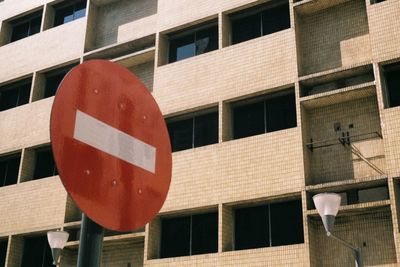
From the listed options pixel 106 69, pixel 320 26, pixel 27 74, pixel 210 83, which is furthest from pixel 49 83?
pixel 106 69

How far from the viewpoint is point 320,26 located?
14172 millimetres

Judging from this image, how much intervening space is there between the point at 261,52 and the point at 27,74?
9.48 m

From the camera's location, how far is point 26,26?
21312mm

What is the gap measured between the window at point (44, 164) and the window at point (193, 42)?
5356mm

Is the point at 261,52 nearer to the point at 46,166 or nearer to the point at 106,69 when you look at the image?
the point at 46,166

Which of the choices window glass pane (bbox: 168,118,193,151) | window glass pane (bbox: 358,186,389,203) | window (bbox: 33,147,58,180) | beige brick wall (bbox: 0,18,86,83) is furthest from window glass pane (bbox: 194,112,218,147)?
beige brick wall (bbox: 0,18,86,83)

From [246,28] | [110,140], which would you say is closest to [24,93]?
[246,28]

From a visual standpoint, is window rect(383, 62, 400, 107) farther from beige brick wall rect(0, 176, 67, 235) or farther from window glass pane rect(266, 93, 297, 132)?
beige brick wall rect(0, 176, 67, 235)

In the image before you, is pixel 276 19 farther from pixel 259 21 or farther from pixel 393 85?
Result: pixel 393 85

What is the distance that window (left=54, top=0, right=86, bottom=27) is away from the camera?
1986 centimetres

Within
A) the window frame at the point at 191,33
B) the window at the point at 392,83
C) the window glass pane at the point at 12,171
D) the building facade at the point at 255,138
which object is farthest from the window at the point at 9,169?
the window at the point at 392,83

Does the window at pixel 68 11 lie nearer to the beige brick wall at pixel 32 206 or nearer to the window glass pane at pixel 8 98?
the window glass pane at pixel 8 98

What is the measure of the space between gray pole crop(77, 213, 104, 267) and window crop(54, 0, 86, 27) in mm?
18656

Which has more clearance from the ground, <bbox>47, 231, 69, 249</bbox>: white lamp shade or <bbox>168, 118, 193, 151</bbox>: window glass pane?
<bbox>168, 118, 193, 151</bbox>: window glass pane
